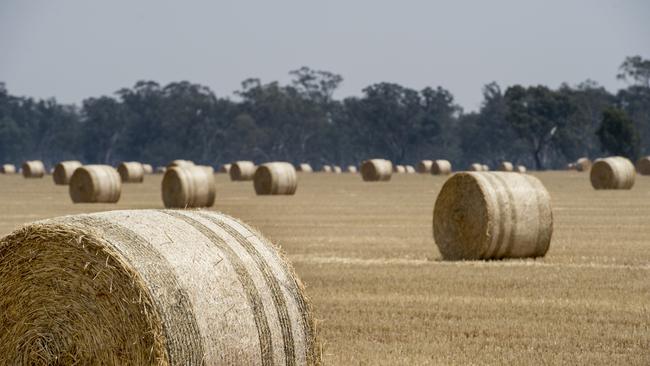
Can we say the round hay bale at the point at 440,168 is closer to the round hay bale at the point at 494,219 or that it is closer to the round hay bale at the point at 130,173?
the round hay bale at the point at 130,173

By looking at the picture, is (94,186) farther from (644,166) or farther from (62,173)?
(644,166)

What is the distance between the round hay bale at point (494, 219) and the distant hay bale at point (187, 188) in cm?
1580

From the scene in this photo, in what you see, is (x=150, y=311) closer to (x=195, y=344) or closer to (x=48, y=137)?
(x=195, y=344)

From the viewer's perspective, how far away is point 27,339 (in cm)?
719

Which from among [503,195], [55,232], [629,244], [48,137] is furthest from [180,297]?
[48,137]

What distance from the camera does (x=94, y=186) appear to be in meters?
36.7

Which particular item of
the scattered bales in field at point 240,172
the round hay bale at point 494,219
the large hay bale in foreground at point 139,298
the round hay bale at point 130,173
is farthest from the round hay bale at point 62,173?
the large hay bale in foreground at point 139,298

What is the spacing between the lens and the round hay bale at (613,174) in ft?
150

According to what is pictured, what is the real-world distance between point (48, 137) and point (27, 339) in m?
158

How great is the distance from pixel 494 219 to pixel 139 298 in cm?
1095

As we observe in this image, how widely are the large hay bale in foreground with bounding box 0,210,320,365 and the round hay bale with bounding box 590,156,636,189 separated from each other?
3959cm

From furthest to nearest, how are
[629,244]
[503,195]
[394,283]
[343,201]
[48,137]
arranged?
[48,137], [343,201], [629,244], [503,195], [394,283]

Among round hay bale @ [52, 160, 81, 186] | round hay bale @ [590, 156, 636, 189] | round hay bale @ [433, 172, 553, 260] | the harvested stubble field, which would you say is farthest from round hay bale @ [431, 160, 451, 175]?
round hay bale @ [433, 172, 553, 260]

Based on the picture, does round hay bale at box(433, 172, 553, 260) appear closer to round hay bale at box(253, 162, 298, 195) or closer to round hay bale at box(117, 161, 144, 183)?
round hay bale at box(253, 162, 298, 195)
